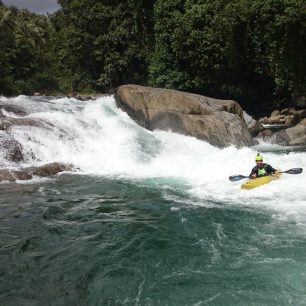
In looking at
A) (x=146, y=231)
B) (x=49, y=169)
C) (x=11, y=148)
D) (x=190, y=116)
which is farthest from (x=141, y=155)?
(x=146, y=231)

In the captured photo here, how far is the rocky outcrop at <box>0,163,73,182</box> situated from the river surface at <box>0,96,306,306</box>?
31 cm

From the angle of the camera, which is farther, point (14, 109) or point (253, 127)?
point (253, 127)

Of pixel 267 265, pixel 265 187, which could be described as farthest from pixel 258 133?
pixel 267 265

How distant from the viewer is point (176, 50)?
25.5 m

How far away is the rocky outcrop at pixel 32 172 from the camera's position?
12.0 m

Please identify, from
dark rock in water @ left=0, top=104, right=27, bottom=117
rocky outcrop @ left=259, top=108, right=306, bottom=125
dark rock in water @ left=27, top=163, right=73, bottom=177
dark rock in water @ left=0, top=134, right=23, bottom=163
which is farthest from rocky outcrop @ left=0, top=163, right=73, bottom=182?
rocky outcrop @ left=259, top=108, right=306, bottom=125

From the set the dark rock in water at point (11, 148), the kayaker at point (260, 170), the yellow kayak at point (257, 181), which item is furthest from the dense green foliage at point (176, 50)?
the dark rock in water at point (11, 148)

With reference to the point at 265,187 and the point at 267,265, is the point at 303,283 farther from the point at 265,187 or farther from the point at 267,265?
the point at 265,187

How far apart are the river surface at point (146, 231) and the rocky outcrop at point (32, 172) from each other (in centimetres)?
31

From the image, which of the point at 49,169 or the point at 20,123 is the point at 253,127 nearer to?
the point at 20,123

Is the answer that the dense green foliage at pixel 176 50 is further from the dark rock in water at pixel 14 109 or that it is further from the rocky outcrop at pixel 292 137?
the dark rock in water at pixel 14 109

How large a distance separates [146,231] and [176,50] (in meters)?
18.8

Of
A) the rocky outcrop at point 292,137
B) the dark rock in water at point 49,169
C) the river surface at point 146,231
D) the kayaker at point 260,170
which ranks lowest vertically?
the river surface at point 146,231

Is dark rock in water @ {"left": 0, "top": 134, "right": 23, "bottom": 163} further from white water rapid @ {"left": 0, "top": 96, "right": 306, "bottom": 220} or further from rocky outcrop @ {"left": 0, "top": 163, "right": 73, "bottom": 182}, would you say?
rocky outcrop @ {"left": 0, "top": 163, "right": 73, "bottom": 182}
